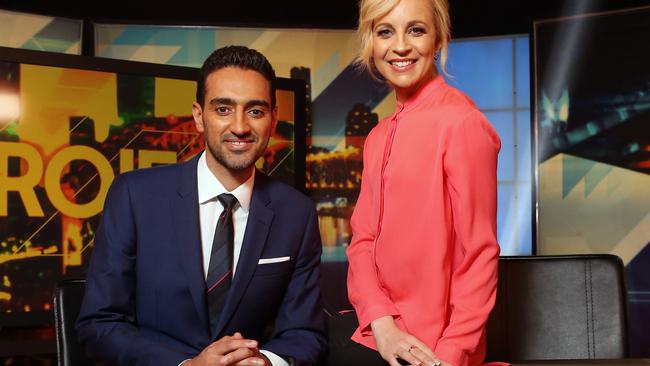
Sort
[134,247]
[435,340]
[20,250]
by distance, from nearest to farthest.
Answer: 1. [435,340]
2. [134,247]
3. [20,250]

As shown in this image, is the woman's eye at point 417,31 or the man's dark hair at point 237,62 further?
the man's dark hair at point 237,62

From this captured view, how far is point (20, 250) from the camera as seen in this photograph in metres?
3.01

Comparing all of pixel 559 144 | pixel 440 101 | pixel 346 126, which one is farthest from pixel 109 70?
pixel 559 144

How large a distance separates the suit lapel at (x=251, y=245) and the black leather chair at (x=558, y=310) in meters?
0.71

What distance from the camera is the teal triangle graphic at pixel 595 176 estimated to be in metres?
3.66

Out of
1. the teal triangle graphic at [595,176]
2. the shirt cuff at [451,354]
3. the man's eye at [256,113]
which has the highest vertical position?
the man's eye at [256,113]

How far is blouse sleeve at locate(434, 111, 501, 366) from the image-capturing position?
1.45 meters

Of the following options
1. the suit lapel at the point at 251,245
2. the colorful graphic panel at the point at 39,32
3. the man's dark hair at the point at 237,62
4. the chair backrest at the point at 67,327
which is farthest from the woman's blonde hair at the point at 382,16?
the colorful graphic panel at the point at 39,32

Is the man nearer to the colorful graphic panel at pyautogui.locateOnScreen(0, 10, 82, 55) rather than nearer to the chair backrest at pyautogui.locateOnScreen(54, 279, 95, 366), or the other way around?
the chair backrest at pyautogui.locateOnScreen(54, 279, 95, 366)

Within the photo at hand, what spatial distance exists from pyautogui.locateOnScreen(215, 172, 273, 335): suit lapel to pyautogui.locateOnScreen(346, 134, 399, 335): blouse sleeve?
0.27m

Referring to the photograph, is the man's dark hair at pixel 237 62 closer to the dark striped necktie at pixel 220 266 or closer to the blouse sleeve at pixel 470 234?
the dark striped necktie at pixel 220 266

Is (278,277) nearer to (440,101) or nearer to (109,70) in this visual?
(440,101)

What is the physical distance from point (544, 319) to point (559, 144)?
195cm

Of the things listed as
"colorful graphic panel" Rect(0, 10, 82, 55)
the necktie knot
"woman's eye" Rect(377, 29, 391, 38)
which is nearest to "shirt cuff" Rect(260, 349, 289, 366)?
the necktie knot
